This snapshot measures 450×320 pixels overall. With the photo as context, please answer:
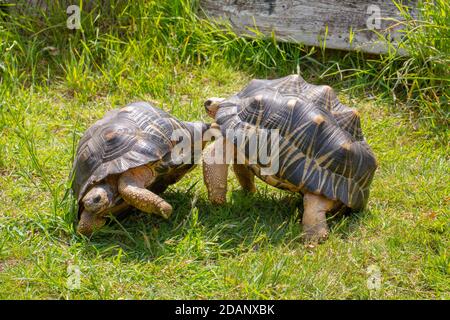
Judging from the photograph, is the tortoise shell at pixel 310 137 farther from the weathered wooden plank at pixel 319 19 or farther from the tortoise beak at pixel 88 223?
the weathered wooden plank at pixel 319 19

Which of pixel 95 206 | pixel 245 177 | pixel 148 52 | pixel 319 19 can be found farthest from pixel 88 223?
pixel 319 19

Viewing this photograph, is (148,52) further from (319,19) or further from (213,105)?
(213,105)

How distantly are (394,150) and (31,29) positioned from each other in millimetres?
3513

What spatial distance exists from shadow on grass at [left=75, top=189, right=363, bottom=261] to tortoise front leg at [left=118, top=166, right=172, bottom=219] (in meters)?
0.17

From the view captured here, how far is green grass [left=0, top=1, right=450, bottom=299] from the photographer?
163 inches

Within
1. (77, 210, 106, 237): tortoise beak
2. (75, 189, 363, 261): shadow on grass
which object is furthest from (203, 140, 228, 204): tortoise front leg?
(77, 210, 106, 237): tortoise beak

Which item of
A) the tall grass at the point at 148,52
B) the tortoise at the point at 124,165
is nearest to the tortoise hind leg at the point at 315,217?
the tortoise at the point at 124,165

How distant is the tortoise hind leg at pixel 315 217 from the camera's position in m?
4.52

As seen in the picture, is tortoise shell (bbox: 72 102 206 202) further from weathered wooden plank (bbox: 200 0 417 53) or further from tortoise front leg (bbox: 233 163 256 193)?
weathered wooden plank (bbox: 200 0 417 53)

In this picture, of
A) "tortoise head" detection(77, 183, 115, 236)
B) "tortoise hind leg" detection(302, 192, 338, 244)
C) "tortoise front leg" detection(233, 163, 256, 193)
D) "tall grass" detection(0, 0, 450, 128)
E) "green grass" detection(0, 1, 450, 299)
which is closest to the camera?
"green grass" detection(0, 1, 450, 299)

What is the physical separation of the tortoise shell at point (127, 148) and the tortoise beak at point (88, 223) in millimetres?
130

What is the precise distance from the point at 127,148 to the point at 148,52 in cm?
245

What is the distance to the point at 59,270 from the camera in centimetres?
415

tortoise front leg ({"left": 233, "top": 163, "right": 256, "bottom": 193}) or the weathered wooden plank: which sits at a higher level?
the weathered wooden plank
